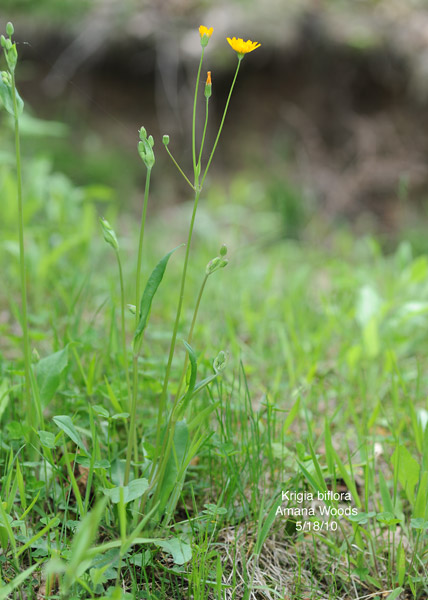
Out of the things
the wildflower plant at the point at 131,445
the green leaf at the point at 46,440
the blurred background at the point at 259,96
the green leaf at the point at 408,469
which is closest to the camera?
the wildflower plant at the point at 131,445

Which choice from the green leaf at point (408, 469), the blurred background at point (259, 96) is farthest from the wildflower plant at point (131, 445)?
the blurred background at point (259, 96)

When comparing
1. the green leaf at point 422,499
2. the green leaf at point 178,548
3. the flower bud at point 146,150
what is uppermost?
the flower bud at point 146,150

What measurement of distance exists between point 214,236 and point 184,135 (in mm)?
1557

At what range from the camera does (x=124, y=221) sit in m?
3.62

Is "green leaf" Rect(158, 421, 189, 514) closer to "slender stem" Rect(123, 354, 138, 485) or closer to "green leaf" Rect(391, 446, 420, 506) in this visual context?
"slender stem" Rect(123, 354, 138, 485)

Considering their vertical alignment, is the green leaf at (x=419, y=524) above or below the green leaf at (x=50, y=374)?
below

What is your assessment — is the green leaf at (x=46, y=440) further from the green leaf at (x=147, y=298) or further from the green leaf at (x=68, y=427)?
the green leaf at (x=147, y=298)

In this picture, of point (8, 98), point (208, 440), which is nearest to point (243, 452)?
point (208, 440)

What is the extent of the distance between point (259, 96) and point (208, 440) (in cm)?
393

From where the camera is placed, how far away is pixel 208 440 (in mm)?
1116

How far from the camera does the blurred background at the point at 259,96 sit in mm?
3941

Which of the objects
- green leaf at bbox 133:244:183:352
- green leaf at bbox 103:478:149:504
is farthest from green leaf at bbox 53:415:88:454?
green leaf at bbox 133:244:183:352

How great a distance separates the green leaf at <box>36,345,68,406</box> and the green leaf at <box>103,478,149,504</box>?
0.33 metres

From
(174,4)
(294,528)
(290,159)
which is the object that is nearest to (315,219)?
(290,159)
